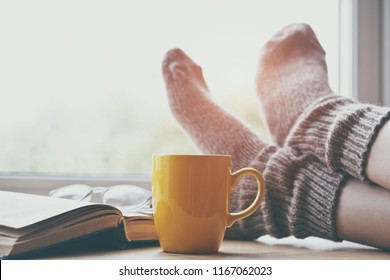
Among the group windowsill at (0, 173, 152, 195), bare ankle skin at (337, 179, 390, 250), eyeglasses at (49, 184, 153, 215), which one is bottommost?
windowsill at (0, 173, 152, 195)

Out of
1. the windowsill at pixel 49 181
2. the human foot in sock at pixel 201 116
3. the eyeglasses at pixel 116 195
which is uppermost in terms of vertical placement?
the human foot in sock at pixel 201 116

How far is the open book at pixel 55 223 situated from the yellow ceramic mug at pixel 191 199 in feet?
0.19

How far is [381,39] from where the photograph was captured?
3.93 feet

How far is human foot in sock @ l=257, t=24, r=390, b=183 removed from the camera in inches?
27.1

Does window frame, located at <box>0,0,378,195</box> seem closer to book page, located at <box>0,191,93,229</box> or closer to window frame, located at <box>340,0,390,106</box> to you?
window frame, located at <box>340,0,390,106</box>

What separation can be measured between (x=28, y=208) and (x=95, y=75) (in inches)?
22.7

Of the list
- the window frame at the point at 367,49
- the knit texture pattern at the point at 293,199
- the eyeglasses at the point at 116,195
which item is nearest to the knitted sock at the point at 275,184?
the knit texture pattern at the point at 293,199

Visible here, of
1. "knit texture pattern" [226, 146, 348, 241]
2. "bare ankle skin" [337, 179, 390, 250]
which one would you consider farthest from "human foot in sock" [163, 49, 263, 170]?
"bare ankle skin" [337, 179, 390, 250]

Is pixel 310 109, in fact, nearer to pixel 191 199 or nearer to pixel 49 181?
pixel 191 199

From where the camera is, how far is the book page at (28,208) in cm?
57

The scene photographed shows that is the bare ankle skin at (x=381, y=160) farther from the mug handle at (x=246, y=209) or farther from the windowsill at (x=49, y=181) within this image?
the windowsill at (x=49, y=181)

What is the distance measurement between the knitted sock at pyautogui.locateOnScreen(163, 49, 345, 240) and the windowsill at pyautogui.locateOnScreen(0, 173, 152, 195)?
18 centimetres

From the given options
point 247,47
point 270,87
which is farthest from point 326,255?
point 247,47
